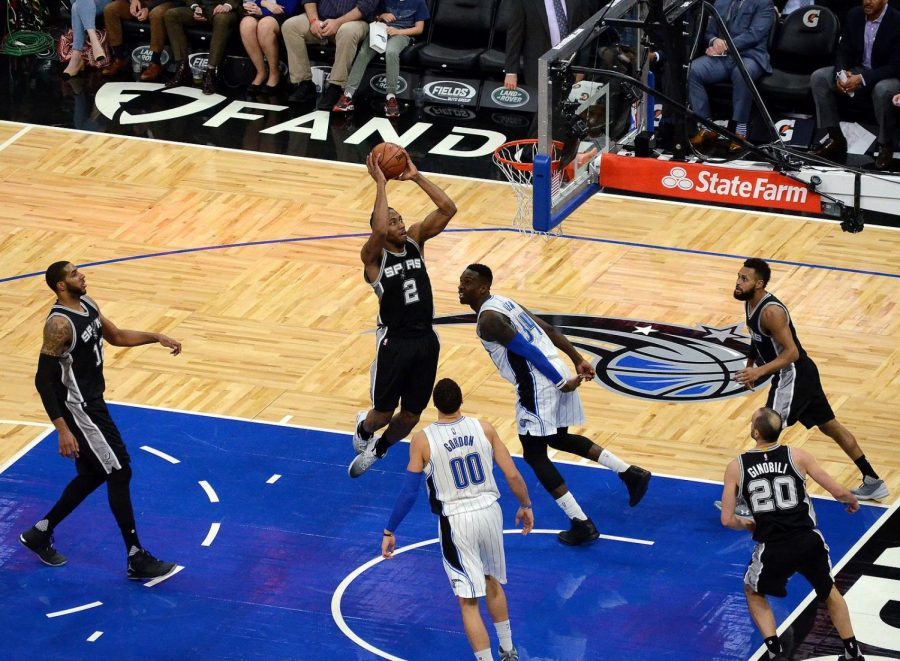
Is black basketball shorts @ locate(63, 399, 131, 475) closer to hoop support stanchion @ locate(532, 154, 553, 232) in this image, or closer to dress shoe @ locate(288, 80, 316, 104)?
hoop support stanchion @ locate(532, 154, 553, 232)

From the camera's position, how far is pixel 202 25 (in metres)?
19.8

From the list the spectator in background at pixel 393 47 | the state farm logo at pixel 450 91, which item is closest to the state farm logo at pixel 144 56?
the spectator in background at pixel 393 47

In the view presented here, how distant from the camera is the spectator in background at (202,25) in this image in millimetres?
19172

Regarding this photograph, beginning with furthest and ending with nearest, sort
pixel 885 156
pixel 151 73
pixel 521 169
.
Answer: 1. pixel 151 73
2. pixel 885 156
3. pixel 521 169

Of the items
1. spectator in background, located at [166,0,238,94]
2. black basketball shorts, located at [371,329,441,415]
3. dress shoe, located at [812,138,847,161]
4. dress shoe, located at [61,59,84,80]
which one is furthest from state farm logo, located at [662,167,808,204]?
dress shoe, located at [61,59,84,80]

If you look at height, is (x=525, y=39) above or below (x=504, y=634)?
above

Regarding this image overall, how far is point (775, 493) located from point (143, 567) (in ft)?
13.1

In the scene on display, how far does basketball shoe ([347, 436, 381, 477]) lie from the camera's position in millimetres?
11219

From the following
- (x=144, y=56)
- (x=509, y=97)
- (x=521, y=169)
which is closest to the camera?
(x=521, y=169)

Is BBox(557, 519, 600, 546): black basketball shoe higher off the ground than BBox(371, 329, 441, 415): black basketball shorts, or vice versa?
BBox(371, 329, 441, 415): black basketball shorts

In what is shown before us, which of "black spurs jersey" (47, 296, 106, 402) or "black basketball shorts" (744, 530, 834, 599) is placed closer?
"black basketball shorts" (744, 530, 834, 599)

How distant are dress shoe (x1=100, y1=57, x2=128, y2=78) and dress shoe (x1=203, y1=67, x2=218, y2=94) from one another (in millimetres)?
1443

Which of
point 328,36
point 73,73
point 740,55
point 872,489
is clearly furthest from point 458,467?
point 73,73

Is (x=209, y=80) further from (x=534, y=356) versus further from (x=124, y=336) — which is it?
(x=534, y=356)
